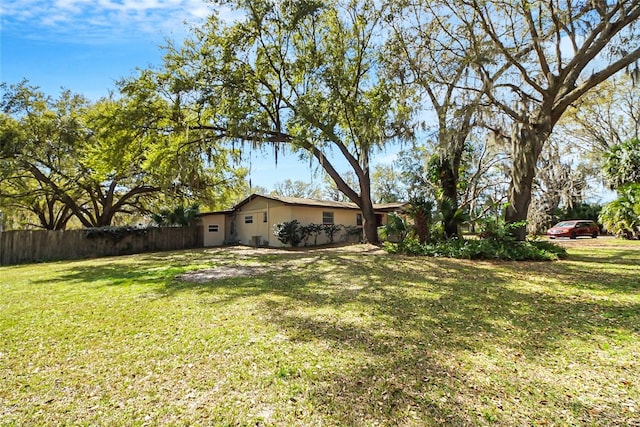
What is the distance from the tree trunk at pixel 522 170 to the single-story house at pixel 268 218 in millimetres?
8239

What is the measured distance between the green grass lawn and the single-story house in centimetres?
1110

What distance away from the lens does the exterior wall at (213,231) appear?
20.2 metres

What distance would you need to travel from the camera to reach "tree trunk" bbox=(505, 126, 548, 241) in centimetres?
968

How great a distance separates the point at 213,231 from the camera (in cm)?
2041

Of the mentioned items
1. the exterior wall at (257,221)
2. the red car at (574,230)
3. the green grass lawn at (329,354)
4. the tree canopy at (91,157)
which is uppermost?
the tree canopy at (91,157)

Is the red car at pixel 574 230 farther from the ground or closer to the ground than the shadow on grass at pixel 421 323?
farther from the ground

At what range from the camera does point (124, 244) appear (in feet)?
54.0

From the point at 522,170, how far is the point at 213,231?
16.9m

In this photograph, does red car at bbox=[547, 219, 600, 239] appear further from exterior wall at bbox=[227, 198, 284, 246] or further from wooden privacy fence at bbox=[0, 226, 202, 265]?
wooden privacy fence at bbox=[0, 226, 202, 265]

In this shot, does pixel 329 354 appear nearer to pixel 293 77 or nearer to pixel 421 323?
pixel 421 323

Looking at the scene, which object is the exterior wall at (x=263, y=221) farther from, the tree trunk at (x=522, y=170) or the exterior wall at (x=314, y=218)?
the tree trunk at (x=522, y=170)

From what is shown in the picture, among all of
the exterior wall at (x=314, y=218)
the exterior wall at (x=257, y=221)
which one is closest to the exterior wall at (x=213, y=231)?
the exterior wall at (x=257, y=221)

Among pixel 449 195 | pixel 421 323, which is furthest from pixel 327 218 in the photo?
pixel 421 323

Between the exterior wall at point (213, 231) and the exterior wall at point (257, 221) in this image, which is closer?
the exterior wall at point (257, 221)
